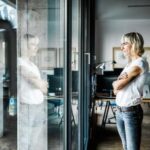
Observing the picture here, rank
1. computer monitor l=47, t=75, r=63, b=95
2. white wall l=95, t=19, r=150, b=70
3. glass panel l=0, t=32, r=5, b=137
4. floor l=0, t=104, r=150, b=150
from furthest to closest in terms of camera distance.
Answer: white wall l=95, t=19, r=150, b=70, computer monitor l=47, t=75, r=63, b=95, floor l=0, t=104, r=150, b=150, glass panel l=0, t=32, r=5, b=137

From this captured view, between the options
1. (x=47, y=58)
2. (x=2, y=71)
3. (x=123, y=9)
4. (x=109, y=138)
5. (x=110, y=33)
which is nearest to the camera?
(x=2, y=71)

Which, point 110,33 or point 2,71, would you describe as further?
point 110,33

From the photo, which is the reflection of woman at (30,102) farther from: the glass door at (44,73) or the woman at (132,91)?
the woman at (132,91)

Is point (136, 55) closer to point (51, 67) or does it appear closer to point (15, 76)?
point (51, 67)

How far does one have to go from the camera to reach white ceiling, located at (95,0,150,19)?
6.36 metres

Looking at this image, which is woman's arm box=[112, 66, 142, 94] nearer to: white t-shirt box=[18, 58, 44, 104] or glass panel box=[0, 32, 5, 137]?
white t-shirt box=[18, 58, 44, 104]

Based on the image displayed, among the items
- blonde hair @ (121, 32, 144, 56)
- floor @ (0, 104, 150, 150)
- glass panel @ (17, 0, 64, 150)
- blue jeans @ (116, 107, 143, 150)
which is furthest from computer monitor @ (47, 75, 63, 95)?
blonde hair @ (121, 32, 144, 56)

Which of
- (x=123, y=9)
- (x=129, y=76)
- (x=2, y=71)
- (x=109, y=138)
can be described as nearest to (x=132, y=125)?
(x=129, y=76)

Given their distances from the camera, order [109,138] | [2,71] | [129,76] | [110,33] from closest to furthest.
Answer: [2,71]
[129,76]
[109,138]
[110,33]

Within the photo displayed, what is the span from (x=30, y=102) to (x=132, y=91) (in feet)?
3.58

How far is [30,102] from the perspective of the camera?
1485 mm

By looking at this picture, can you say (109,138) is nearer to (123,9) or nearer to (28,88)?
(28,88)

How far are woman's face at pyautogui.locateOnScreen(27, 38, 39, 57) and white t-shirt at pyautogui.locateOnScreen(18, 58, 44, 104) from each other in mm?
60

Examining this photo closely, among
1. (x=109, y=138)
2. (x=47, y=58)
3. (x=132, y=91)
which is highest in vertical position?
(x=47, y=58)
